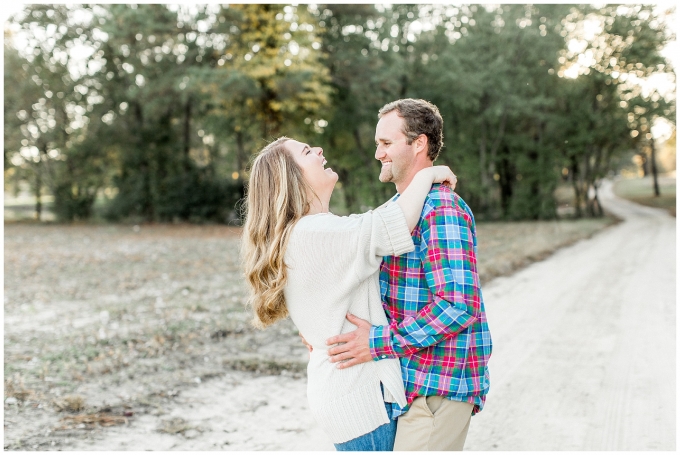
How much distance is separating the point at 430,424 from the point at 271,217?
1.02 metres

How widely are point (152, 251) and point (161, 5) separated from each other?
36.3 ft

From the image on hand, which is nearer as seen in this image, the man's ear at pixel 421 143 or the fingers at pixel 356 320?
the fingers at pixel 356 320

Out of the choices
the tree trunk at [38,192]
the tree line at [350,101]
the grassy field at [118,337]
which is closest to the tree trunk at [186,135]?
the tree line at [350,101]

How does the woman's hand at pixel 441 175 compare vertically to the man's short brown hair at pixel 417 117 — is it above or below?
below

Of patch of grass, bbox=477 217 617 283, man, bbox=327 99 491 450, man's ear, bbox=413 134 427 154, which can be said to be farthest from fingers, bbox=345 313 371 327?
patch of grass, bbox=477 217 617 283

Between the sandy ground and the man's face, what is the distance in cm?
269

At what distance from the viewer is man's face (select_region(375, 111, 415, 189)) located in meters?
2.50

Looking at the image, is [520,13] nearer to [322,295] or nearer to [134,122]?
[134,122]

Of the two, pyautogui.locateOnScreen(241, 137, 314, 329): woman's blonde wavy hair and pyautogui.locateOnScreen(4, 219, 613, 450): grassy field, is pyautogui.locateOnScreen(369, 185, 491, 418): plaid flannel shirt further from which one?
pyautogui.locateOnScreen(4, 219, 613, 450): grassy field

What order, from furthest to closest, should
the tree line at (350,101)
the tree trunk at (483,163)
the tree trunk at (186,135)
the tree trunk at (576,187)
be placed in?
the tree trunk at (576,187), the tree trunk at (483,163), the tree trunk at (186,135), the tree line at (350,101)

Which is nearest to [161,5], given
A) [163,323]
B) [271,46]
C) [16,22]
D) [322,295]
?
[271,46]

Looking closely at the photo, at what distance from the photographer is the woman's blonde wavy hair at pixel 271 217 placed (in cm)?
232

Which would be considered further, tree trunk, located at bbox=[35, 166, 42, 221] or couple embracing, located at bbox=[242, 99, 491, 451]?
tree trunk, located at bbox=[35, 166, 42, 221]

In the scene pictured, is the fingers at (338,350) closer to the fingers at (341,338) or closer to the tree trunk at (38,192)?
the fingers at (341,338)
